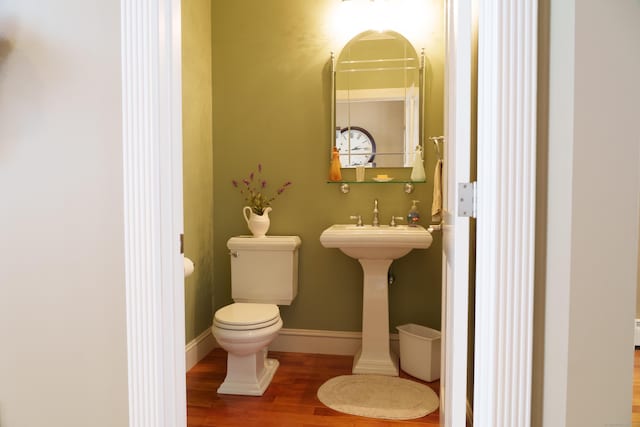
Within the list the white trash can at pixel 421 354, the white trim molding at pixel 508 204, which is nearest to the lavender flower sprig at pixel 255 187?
the white trash can at pixel 421 354

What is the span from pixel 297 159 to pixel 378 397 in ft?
5.42

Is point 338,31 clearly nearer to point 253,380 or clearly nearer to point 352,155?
point 352,155

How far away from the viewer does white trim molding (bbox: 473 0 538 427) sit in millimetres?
881

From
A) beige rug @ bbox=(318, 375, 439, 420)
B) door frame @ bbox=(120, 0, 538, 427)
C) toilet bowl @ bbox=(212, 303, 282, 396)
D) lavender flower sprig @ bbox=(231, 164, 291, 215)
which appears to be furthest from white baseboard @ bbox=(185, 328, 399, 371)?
door frame @ bbox=(120, 0, 538, 427)

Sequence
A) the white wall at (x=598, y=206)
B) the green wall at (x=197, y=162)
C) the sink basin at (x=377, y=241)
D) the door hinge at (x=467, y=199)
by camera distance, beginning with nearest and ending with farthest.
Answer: the white wall at (x=598, y=206)
the door hinge at (x=467, y=199)
the sink basin at (x=377, y=241)
the green wall at (x=197, y=162)

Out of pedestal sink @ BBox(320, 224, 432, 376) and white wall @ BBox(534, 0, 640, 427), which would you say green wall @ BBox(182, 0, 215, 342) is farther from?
white wall @ BBox(534, 0, 640, 427)

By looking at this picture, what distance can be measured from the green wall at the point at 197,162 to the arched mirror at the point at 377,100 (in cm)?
92

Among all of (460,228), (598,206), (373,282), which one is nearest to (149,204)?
(460,228)

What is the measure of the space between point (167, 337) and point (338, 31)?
244cm

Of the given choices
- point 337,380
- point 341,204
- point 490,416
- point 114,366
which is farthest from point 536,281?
point 341,204

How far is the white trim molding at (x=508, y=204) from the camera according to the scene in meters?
0.88

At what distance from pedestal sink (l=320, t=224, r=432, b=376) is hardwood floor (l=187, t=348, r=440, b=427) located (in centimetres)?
15

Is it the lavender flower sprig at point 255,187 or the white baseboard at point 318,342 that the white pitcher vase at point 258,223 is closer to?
the lavender flower sprig at point 255,187

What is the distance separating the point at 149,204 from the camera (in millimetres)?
1099
